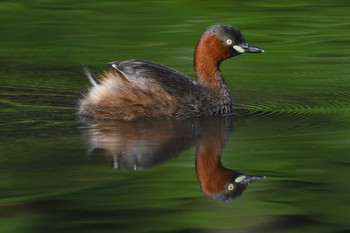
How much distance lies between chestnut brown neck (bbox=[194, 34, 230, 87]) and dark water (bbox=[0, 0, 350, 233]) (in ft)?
1.17

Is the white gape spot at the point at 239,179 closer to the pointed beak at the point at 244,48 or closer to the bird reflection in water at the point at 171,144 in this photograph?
the bird reflection in water at the point at 171,144

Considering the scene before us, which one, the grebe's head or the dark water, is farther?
the grebe's head

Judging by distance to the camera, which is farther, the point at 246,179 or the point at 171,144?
the point at 171,144

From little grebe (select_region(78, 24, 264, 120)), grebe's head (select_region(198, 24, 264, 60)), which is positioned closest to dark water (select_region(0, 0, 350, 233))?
little grebe (select_region(78, 24, 264, 120))

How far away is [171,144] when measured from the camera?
9070 mm

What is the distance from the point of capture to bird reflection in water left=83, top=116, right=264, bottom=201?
26.0ft

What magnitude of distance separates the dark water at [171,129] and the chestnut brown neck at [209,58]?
1.17 feet

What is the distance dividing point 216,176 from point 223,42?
118 inches

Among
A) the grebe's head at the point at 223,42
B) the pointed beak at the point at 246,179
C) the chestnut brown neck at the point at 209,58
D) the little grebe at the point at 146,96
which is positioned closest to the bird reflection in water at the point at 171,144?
the pointed beak at the point at 246,179

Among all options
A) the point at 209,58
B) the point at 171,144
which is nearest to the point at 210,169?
the point at 171,144

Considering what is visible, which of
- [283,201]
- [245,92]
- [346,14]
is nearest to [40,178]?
[283,201]

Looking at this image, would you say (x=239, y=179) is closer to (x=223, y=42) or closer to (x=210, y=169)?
(x=210, y=169)

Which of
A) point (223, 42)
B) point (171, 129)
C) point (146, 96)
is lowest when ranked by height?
point (171, 129)

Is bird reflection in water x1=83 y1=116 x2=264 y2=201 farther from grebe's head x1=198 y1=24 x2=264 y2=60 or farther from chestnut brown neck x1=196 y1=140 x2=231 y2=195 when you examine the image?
grebe's head x1=198 y1=24 x2=264 y2=60
